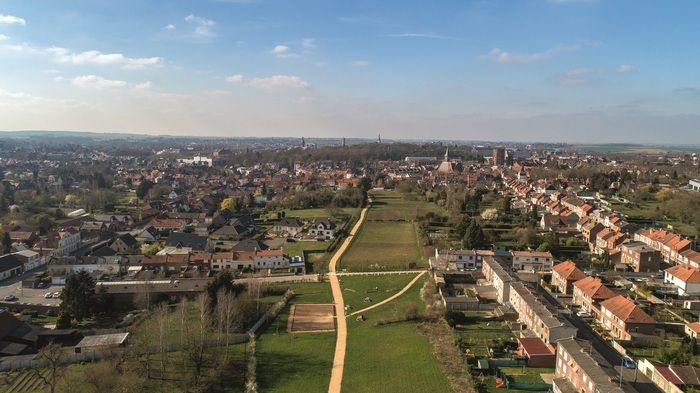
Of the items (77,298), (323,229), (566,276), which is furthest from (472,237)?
(77,298)

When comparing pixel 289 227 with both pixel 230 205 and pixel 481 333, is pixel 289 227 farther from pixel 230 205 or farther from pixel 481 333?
pixel 481 333

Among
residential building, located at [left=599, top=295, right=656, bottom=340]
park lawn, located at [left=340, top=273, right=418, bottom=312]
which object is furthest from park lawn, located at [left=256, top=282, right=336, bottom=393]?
residential building, located at [left=599, top=295, right=656, bottom=340]

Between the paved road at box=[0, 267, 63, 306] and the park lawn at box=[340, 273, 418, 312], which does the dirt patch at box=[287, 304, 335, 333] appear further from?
the paved road at box=[0, 267, 63, 306]

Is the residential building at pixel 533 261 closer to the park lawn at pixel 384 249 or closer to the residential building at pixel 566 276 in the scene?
the residential building at pixel 566 276

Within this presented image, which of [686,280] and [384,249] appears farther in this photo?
[384,249]

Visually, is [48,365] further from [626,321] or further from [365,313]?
[626,321]

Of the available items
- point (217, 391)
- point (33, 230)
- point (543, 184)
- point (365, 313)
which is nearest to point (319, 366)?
point (217, 391)
